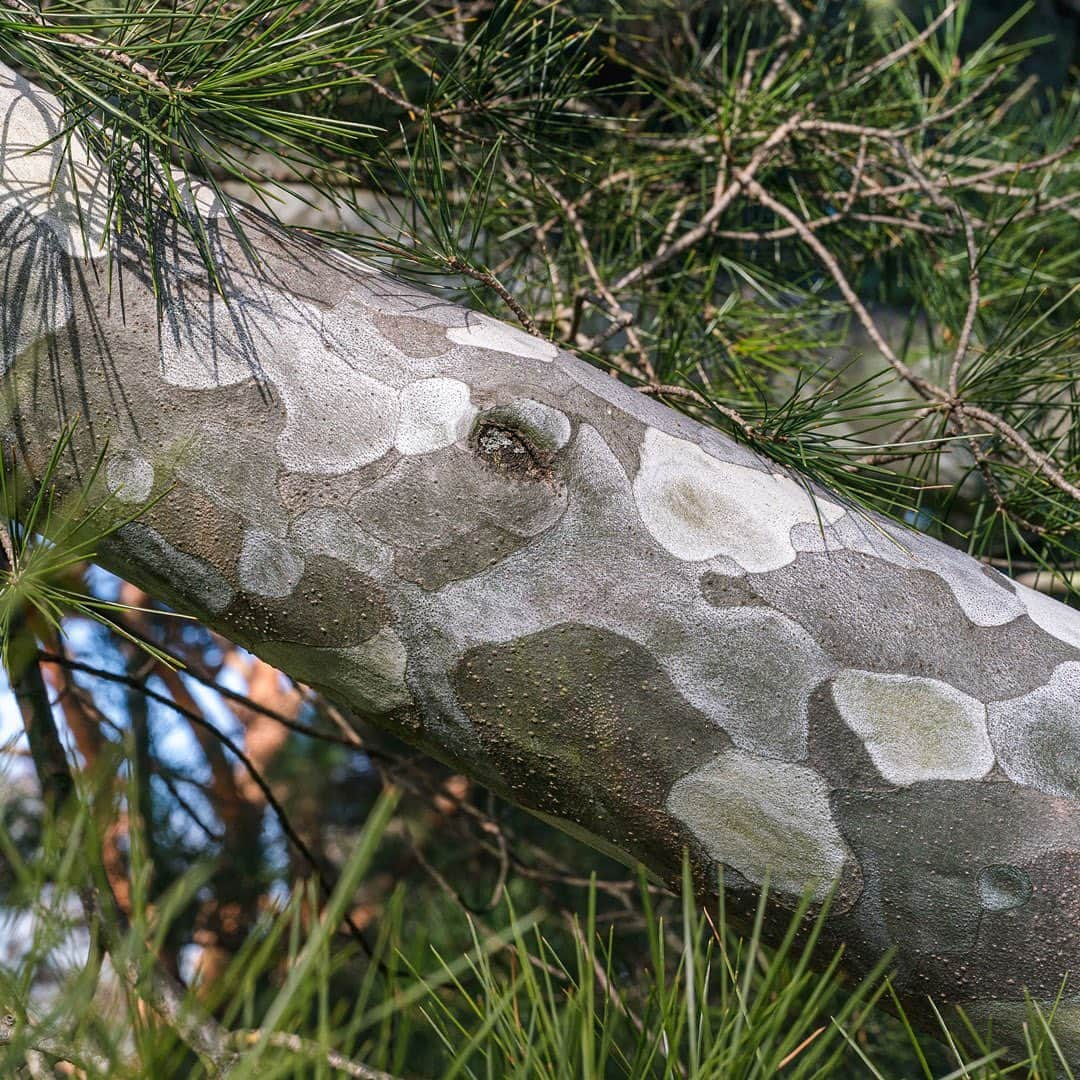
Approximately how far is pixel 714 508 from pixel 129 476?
0.93 feet

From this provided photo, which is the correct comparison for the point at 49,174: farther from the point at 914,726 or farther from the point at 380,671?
the point at 914,726

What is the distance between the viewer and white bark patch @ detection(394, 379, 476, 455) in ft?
1.55

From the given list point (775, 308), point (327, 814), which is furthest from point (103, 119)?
point (327, 814)

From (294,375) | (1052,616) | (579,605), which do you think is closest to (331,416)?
(294,375)

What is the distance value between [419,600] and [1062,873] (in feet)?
1.02

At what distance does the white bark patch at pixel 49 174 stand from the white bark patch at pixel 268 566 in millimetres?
165

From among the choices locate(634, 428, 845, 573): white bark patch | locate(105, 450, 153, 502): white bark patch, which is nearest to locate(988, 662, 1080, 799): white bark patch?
locate(634, 428, 845, 573): white bark patch

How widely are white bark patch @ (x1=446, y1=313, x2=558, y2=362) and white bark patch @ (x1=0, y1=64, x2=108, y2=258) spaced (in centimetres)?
18

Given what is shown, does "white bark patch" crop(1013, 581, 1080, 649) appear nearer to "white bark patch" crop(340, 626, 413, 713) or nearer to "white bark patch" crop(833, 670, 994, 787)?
"white bark patch" crop(833, 670, 994, 787)

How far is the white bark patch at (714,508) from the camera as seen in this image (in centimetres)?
48

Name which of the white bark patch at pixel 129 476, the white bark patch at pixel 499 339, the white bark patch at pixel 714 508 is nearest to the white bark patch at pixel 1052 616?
the white bark patch at pixel 714 508

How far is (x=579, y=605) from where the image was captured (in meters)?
0.46

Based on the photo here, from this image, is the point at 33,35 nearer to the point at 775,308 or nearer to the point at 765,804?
the point at 765,804

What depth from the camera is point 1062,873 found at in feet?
1.45
